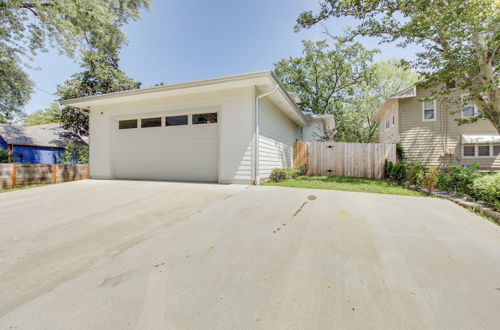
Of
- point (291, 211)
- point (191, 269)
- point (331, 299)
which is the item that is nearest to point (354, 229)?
point (291, 211)

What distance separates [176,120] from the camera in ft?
23.5

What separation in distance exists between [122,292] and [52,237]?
1892 millimetres

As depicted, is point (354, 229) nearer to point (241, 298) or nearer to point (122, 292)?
point (241, 298)

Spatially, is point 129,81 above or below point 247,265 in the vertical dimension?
above

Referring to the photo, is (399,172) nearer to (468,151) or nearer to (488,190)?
(488,190)

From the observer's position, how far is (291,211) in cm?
363

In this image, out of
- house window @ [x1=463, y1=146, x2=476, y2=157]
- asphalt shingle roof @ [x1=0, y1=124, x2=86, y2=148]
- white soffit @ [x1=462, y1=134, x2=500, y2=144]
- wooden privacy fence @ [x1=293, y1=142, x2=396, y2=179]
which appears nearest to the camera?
wooden privacy fence @ [x1=293, y1=142, x2=396, y2=179]

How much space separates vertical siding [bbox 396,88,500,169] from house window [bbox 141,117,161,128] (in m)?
12.4

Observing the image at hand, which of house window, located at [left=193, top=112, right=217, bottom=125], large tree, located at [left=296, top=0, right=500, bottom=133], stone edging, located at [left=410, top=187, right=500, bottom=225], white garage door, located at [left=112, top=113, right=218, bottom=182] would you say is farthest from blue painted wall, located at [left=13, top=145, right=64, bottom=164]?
stone edging, located at [left=410, top=187, right=500, bottom=225]

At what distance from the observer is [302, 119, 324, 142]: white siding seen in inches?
569

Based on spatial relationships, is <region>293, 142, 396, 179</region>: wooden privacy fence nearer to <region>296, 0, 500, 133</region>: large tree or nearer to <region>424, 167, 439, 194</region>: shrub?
<region>296, 0, 500, 133</region>: large tree

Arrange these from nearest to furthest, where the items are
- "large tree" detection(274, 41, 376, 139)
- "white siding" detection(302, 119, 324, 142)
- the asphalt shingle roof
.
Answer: the asphalt shingle roof → "white siding" detection(302, 119, 324, 142) → "large tree" detection(274, 41, 376, 139)

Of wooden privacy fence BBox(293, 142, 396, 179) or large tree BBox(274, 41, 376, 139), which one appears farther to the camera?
large tree BBox(274, 41, 376, 139)

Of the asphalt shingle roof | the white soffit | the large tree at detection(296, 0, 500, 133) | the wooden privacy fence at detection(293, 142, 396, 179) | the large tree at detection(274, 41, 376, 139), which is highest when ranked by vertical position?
the large tree at detection(274, 41, 376, 139)
